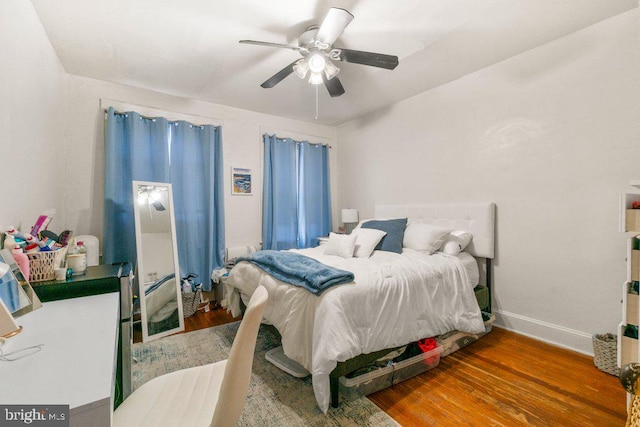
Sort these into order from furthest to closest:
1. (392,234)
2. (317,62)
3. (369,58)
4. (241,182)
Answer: (241,182) → (392,234) → (317,62) → (369,58)

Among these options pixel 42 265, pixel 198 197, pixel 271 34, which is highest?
pixel 271 34

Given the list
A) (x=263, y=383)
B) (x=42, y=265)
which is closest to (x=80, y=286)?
(x=42, y=265)

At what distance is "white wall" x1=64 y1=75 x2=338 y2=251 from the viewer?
112 inches

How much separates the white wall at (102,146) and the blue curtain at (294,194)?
0.15 m

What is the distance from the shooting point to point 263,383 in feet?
6.22

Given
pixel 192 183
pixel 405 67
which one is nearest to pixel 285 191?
pixel 192 183

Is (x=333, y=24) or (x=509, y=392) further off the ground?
(x=333, y=24)

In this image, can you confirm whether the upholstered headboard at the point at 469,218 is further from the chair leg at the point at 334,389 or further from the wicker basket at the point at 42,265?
the wicker basket at the point at 42,265

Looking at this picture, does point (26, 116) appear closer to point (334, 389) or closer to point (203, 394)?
point (203, 394)

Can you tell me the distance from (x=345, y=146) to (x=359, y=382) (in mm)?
3615

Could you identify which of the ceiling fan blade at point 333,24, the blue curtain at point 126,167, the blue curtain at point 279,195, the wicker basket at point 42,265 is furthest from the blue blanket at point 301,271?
the ceiling fan blade at point 333,24

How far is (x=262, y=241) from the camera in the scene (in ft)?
13.0

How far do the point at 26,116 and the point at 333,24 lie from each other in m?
2.08

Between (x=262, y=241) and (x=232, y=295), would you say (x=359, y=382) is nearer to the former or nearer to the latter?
(x=232, y=295)
